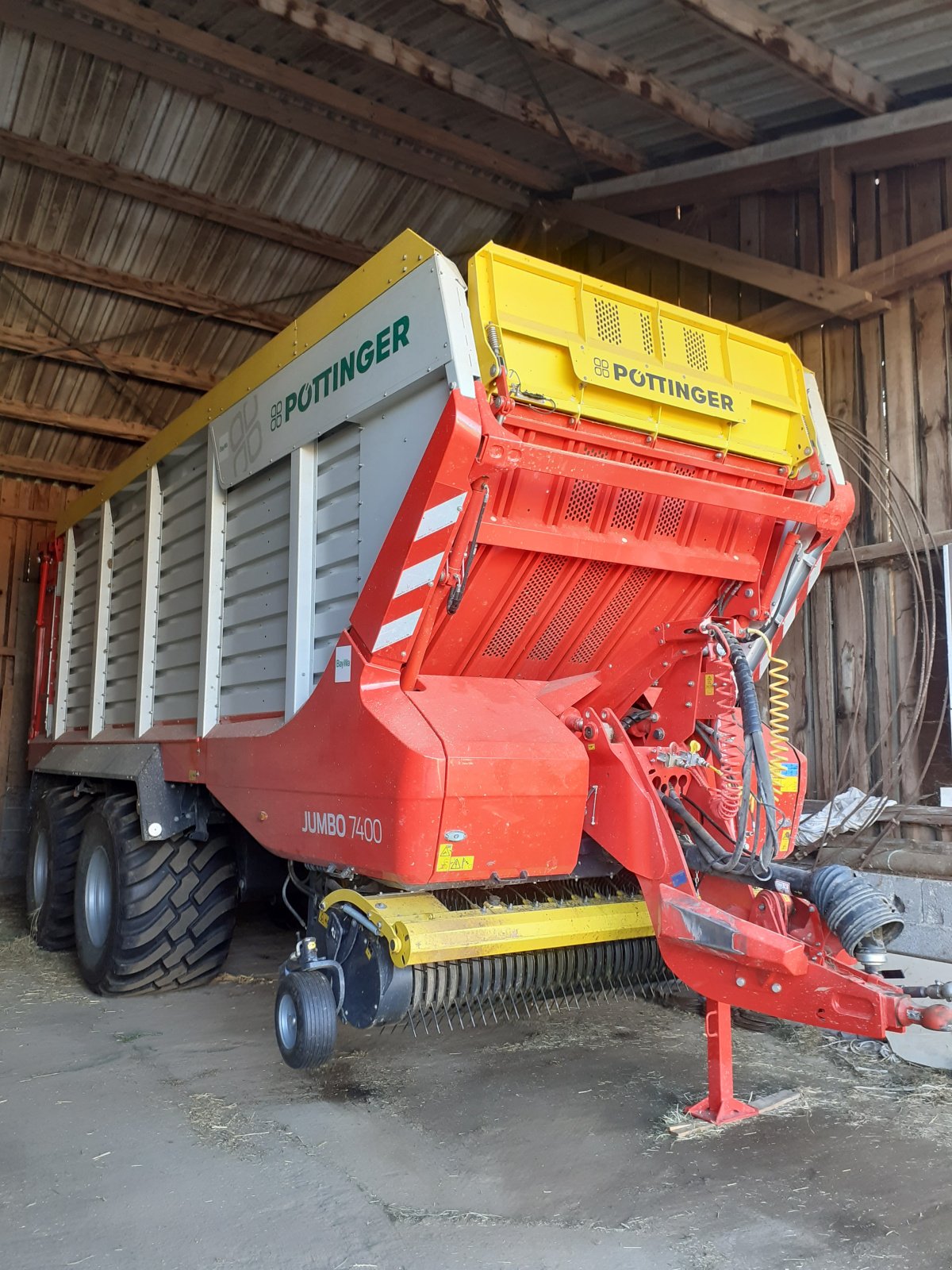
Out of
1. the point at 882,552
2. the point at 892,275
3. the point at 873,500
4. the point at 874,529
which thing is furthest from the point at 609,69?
the point at 882,552

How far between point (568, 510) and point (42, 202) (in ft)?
19.2

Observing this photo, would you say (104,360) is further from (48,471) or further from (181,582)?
(181,582)

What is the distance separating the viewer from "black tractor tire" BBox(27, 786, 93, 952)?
6113mm

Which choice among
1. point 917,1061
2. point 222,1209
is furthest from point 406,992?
point 917,1061

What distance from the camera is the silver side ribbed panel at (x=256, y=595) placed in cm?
402

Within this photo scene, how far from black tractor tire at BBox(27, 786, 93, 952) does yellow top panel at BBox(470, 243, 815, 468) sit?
4.11 m

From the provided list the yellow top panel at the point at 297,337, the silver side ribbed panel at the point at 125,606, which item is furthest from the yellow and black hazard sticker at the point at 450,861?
the silver side ribbed panel at the point at 125,606

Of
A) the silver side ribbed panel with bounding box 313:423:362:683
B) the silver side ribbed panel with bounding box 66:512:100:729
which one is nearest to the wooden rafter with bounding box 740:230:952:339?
the silver side ribbed panel with bounding box 313:423:362:683

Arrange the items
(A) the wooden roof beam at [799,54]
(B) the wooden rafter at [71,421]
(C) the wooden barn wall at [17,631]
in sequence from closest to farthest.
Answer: (A) the wooden roof beam at [799,54]
(B) the wooden rafter at [71,421]
(C) the wooden barn wall at [17,631]

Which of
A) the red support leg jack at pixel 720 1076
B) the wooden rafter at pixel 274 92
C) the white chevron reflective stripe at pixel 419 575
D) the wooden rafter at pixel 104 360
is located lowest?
the red support leg jack at pixel 720 1076

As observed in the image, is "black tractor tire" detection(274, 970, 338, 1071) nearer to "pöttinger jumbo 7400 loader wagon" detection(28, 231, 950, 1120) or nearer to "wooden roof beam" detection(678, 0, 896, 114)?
"pöttinger jumbo 7400 loader wagon" detection(28, 231, 950, 1120)

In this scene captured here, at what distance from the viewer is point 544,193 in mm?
8125

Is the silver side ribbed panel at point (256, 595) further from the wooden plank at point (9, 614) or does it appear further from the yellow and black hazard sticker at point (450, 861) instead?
the wooden plank at point (9, 614)

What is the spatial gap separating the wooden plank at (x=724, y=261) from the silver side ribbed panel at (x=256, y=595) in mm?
3737
